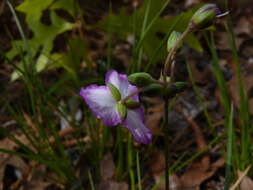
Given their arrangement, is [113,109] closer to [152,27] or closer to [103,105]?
[103,105]

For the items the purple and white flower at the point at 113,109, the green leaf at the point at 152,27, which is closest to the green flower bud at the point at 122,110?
the purple and white flower at the point at 113,109

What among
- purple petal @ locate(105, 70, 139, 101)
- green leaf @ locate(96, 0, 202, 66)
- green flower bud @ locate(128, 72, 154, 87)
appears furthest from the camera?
green leaf @ locate(96, 0, 202, 66)

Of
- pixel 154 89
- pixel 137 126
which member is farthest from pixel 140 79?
pixel 137 126

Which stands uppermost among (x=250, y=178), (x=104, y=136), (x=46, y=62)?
(x=46, y=62)

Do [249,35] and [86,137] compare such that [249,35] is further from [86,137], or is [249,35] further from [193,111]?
[86,137]

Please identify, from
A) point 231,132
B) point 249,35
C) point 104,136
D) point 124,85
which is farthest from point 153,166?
point 249,35

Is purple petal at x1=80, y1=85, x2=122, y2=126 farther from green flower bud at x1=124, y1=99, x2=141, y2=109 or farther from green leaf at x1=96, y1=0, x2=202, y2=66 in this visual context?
green leaf at x1=96, y1=0, x2=202, y2=66

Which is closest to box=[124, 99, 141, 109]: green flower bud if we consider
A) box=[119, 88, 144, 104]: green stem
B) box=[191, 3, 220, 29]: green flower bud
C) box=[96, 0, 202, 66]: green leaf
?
box=[119, 88, 144, 104]: green stem
